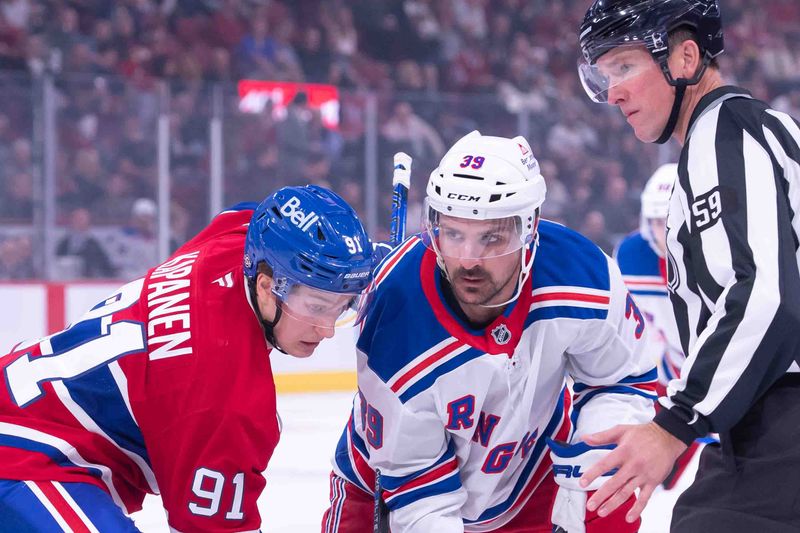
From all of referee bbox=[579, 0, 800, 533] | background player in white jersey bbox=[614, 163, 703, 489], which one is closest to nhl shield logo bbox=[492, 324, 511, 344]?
referee bbox=[579, 0, 800, 533]

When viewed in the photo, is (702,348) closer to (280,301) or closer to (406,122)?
(280,301)

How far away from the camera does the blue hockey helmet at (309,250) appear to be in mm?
1885

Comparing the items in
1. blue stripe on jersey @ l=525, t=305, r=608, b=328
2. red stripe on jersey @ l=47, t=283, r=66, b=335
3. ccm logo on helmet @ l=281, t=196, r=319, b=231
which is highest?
ccm logo on helmet @ l=281, t=196, r=319, b=231

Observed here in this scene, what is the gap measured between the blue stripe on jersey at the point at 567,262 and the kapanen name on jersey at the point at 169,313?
0.70m

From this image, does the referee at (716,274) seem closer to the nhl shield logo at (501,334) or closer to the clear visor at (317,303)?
the nhl shield logo at (501,334)

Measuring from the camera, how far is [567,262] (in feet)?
6.95

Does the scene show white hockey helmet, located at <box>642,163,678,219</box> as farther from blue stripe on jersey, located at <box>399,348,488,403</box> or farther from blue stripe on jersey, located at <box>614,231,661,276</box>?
blue stripe on jersey, located at <box>399,348,488,403</box>

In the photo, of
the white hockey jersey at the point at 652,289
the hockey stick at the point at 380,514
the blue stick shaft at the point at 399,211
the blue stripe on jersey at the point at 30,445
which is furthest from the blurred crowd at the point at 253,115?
the blue stripe on jersey at the point at 30,445

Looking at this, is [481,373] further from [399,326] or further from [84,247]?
[84,247]

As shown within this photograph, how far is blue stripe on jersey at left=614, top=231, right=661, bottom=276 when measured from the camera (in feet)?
13.5

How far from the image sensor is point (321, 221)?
6.29ft

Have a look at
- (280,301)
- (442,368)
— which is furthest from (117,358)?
(442,368)

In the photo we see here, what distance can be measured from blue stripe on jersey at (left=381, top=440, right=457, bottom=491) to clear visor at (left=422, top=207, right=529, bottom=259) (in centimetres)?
46

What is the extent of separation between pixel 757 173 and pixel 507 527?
1.17 meters
